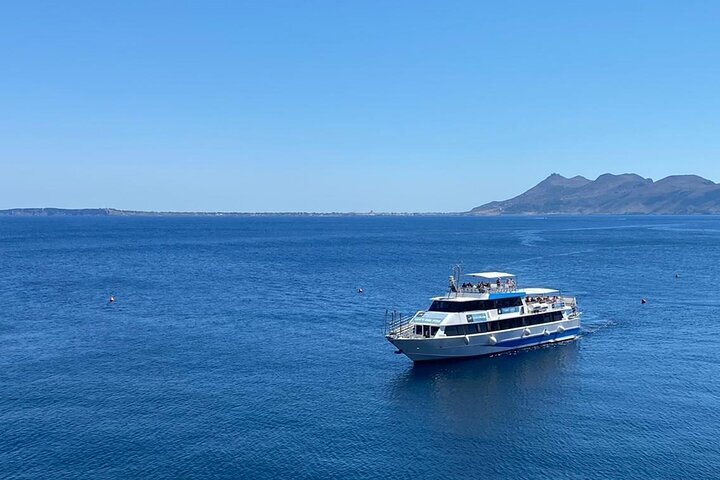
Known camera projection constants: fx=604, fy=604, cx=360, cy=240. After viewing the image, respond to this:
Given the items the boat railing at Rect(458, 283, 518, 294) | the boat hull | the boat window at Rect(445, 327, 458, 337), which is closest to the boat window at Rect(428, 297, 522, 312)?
the boat railing at Rect(458, 283, 518, 294)

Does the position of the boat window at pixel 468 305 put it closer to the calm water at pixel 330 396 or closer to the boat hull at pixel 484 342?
the boat hull at pixel 484 342

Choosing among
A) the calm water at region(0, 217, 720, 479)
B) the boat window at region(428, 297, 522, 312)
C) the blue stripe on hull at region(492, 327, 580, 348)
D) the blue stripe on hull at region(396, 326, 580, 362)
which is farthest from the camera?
the blue stripe on hull at region(492, 327, 580, 348)

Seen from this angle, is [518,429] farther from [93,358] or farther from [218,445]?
[93,358]

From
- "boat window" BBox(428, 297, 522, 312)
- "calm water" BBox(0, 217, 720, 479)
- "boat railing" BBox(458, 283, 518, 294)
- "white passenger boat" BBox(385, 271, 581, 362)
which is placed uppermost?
"boat railing" BBox(458, 283, 518, 294)

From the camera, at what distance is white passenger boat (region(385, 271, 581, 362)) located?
80750mm

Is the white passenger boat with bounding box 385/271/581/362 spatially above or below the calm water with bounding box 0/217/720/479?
above

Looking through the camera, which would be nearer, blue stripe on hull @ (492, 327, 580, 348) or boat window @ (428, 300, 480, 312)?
boat window @ (428, 300, 480, 312)

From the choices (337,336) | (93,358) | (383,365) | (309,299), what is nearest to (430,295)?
(309,299)

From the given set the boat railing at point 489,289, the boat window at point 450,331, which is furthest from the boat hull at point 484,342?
the boat railing at point 489,289

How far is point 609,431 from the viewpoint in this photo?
190ft

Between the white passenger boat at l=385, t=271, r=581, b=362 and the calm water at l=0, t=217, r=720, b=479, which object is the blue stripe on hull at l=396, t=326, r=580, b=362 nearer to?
the white passenger boat at l=385, t=271, r=581, b=362

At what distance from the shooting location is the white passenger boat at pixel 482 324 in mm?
80750

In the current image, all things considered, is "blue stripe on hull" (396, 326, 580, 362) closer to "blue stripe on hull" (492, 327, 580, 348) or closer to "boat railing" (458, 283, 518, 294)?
"blue stripe on hull" (492, 327, 580, 348)

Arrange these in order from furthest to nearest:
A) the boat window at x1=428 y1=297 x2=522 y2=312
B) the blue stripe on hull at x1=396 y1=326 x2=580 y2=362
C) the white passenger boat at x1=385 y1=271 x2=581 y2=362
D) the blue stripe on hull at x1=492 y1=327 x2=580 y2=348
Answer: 1. the blue stripe on hull at x1=492 y1=327 x2=580 y2=348
2. the boat window at x1=428 y1=297 x2=522 y2=312
3. the white passenger boat at x1=385 y1=271 x2=581 y2=362
4. the blue stripe on hull at x1=396 y1=326 x2=580 y2=362
